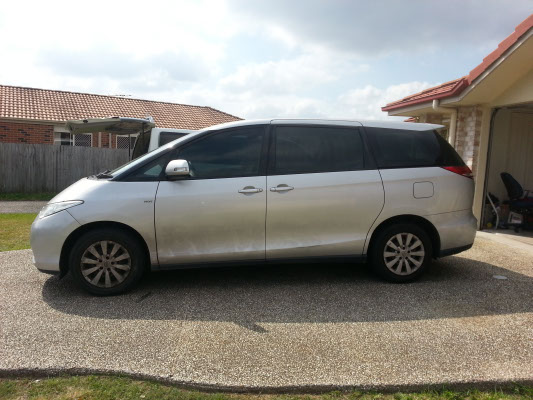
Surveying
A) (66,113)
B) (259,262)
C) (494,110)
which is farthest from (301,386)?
(66,113)

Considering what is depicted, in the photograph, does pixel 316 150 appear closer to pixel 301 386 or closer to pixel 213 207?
pixel 213 207

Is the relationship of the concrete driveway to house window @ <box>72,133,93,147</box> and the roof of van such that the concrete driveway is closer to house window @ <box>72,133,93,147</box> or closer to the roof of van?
the roof of van

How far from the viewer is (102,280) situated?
4289mm

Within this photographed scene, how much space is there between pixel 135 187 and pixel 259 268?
1.92m

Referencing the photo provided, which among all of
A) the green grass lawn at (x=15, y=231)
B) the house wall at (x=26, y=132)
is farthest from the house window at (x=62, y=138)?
the green grass lawn at (x=15, y=231)

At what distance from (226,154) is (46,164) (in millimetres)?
13181

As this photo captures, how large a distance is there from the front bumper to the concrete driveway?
397mm

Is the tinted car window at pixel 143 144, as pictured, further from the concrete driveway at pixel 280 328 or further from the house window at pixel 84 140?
the house window at pixel 84 140

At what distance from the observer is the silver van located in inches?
166

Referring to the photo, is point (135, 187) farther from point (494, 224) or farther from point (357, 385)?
point (494, 224)

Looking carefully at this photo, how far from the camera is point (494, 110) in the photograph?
8.13 m

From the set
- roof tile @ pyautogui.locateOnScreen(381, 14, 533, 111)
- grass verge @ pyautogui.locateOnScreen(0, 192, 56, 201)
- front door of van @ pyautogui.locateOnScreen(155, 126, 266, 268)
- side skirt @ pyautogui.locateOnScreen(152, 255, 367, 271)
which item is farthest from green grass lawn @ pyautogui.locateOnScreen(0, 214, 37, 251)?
roof tile @ pyautogui.locateOnScreen(381, 14, 533, 111)

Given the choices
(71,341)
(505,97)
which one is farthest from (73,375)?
(505,97)

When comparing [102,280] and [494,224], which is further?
[494,224]
